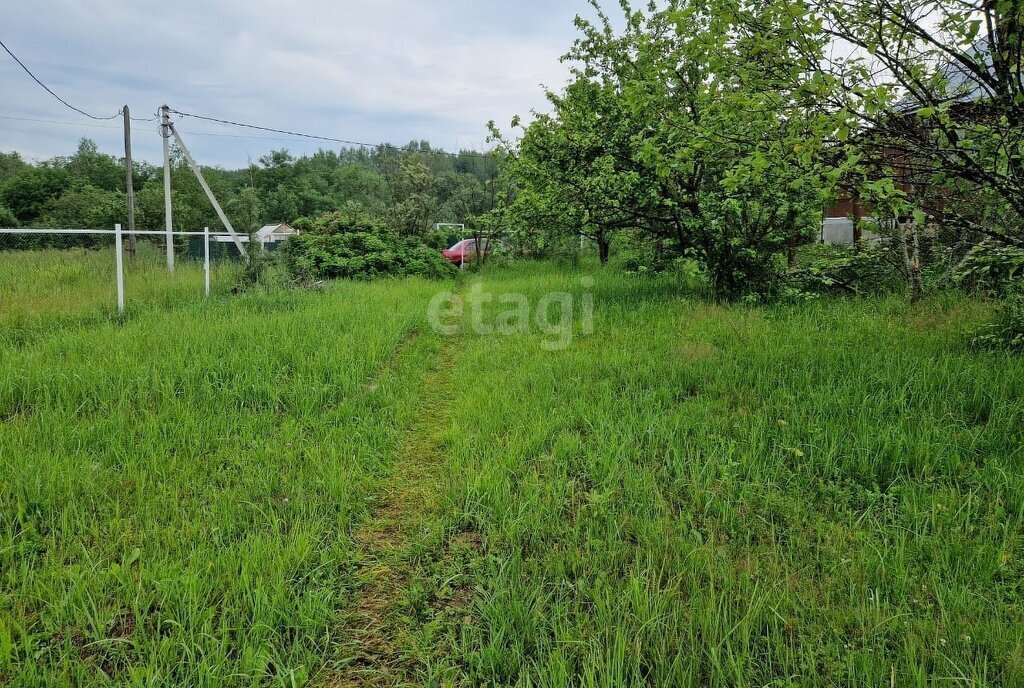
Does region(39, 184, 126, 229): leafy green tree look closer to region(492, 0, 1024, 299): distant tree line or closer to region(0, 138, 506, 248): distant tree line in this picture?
region(0, 138, 506, 248): distant tree line

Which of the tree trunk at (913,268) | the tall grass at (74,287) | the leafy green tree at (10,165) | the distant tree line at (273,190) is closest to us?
the tall grass at (74,287)

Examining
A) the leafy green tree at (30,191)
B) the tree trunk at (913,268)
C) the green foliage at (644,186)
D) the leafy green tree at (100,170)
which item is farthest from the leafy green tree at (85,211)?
the tree trunk at (913,268)

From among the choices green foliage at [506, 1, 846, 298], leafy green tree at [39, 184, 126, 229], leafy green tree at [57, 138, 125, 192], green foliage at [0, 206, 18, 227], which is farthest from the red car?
leafy green tree at [57, 138, 125, 192]

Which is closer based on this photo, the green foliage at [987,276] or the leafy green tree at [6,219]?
the green foliage at [987,276]

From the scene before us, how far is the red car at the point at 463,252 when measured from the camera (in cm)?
1784

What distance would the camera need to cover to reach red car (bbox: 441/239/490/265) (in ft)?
58.5

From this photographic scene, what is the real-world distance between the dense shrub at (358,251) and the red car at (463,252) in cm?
217

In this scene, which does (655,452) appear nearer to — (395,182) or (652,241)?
(652,241)

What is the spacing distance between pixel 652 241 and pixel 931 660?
1061 centimetres

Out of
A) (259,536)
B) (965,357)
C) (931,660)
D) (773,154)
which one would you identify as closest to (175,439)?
(259,536)

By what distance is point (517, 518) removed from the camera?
8.82 feet

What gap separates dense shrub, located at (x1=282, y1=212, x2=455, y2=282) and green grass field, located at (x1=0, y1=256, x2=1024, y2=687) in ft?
27.4

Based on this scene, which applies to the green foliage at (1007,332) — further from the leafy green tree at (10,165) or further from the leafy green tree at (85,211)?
the leafy green tree at (10,165)

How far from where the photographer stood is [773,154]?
377 cm
